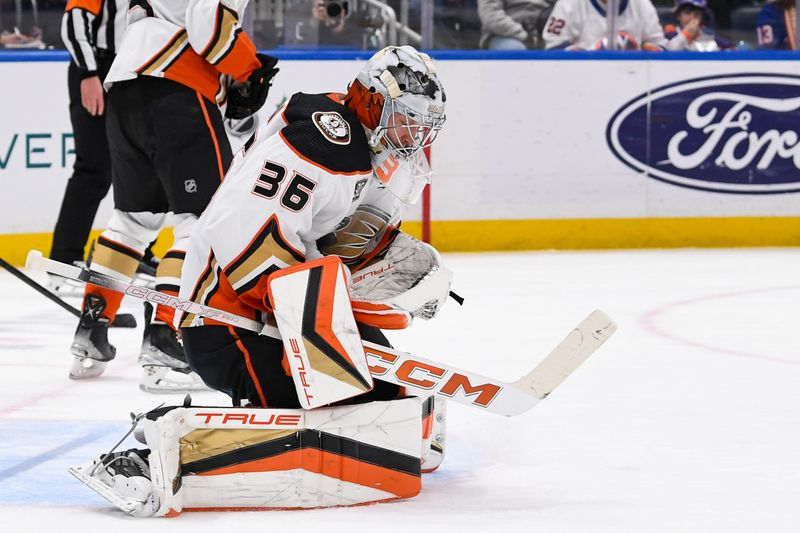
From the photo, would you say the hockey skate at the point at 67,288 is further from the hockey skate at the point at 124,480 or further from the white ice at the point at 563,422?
the hockey skate at the point at 124,480

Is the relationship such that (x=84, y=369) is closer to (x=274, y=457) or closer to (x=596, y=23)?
(x=274, y=457)

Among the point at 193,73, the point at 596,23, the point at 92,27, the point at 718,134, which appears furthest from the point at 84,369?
the point at 718,134

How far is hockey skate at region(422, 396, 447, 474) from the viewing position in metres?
2.32

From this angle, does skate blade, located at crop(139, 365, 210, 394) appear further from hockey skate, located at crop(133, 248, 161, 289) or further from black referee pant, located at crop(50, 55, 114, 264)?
hockey skate, located at crop(133, 248, 161, 289)

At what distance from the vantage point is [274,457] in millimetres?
2049

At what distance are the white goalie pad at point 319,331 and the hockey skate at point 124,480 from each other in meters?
0.27

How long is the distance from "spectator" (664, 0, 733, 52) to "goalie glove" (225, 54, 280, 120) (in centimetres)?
316

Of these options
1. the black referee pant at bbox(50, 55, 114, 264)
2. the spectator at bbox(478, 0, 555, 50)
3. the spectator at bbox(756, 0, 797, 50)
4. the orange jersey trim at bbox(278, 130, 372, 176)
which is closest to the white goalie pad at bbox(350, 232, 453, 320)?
the orange jersey trim at bbox(278, 130, 372, 176)

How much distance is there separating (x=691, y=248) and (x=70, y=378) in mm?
3622

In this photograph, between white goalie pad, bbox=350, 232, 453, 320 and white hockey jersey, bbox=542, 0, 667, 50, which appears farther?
white hockey jersey, bbox=542, 0, 667, 50

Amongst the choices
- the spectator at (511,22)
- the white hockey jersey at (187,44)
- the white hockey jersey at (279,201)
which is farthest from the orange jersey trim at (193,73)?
the spectator at (511,22)

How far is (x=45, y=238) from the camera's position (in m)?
5.36

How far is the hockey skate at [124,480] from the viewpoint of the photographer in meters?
1.99

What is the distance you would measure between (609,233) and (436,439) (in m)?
3.84
